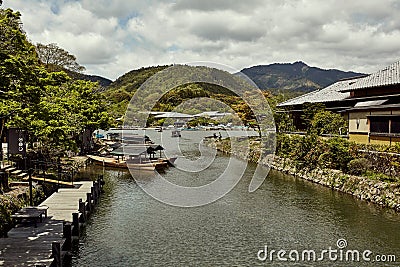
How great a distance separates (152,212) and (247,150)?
677 inches

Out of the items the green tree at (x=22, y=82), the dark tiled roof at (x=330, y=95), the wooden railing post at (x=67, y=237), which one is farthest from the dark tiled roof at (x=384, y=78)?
the wooden railing post at (x=67, y=237)

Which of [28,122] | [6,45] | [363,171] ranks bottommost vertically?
[363,171]

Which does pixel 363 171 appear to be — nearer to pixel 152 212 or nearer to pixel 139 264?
pixel 152 212

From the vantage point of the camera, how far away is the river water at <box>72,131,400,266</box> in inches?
365

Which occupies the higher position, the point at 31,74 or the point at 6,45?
the point at 6,45

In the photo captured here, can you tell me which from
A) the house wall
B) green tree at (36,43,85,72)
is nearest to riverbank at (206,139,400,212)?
the house wall

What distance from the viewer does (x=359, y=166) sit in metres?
16.3

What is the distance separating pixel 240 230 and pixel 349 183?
7054mm

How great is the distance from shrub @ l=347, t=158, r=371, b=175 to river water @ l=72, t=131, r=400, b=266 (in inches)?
55.6

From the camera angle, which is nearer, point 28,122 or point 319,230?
point 319,230

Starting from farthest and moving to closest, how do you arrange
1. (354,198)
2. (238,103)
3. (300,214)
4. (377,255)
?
Answer: (238,103), (354,198), (300,214), (377,255)

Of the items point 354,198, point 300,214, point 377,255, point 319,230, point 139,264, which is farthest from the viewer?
point 354,198

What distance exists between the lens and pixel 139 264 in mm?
8844

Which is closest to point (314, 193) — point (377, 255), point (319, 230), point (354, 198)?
point (354, 198)
